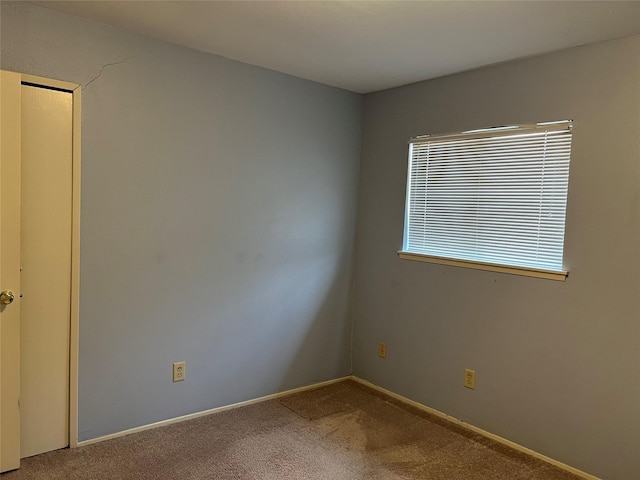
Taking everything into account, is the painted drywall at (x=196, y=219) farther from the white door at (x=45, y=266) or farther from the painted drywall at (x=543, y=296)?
the painted drywall at (x=543, y=296)

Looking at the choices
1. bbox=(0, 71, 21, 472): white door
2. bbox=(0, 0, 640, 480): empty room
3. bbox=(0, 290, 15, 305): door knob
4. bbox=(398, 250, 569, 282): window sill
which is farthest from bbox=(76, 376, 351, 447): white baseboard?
bbox=(398, 250, 569, 282): window sill

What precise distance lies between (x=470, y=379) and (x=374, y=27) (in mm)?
2132

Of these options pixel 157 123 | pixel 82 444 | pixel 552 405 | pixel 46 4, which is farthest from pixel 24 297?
pixel 552 405

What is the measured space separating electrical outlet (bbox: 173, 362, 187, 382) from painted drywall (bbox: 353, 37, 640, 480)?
4.74ft

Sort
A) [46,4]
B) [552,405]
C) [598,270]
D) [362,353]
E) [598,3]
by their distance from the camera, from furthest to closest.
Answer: [362,353], [552,405], [598,270], [46,4], [598,3]

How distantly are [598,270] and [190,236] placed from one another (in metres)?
2.25

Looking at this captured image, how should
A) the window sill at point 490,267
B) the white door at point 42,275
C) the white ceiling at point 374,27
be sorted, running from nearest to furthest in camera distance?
the white ceiling at point 374,27
the white door at point 42,275
the window sill at point 490,267

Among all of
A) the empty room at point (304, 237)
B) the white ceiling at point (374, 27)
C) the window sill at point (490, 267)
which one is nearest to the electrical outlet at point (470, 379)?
the empty room at point (304, 237)

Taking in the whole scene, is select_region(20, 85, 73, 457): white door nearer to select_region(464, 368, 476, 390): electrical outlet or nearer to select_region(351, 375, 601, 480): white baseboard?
select_region(351, 375, 601, 480): white baseboard

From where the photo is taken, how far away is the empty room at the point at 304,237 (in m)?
2.40

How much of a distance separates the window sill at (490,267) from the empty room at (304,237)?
0.04 ft

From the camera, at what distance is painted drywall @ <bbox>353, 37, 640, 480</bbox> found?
244 cm

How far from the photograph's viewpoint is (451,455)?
8.98 ft

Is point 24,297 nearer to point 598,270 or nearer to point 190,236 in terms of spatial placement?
point 190,236
